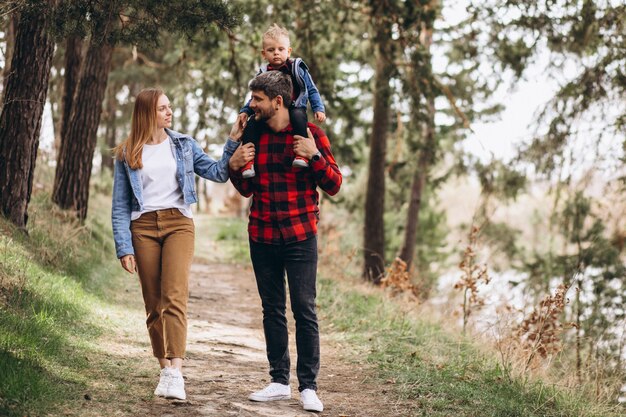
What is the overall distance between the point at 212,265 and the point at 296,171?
Result: 31.7 ft

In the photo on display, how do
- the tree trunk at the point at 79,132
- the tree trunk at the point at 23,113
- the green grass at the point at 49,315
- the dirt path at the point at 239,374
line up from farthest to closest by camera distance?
the tree trunk at the point at 79,132, the tree trunk at the point at 23,113, the dirt path at the point at 239,374, the green grass at the point at 49,315

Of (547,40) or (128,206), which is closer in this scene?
(128,206)

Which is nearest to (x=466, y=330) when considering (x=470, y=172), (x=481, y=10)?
(x=481, y=10)

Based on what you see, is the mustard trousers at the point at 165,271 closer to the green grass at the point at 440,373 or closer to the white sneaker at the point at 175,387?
the white sneaker at the point at 175,387

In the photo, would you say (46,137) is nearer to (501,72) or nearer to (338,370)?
(338,370)

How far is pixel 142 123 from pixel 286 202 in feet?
3.82

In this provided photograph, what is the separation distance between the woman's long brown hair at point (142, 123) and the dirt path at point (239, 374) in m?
1.72

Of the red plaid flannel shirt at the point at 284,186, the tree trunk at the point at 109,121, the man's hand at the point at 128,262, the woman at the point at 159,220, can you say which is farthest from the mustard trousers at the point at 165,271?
the tree trunk at the point at 109,121

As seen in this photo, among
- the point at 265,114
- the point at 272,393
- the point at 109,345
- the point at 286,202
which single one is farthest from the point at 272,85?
the point at 109,345

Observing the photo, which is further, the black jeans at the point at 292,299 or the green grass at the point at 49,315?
the black jeans at the point at 292,299

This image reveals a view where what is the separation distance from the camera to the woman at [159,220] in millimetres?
5203

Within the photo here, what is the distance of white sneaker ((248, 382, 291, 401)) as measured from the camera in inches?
210

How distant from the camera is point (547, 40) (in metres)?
12.5

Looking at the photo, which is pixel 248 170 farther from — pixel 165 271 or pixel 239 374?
pixel 239 374
